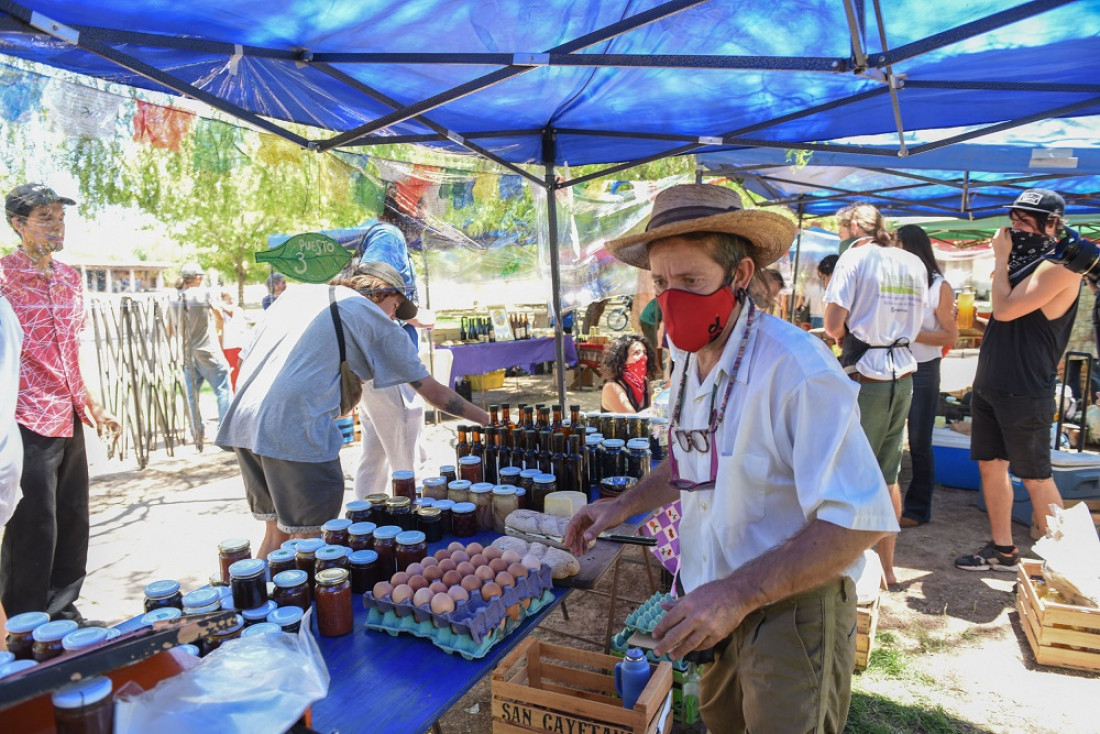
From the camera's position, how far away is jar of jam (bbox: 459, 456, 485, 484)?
9.93ft

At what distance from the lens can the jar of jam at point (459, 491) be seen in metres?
2.79

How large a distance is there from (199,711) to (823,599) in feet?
4.18

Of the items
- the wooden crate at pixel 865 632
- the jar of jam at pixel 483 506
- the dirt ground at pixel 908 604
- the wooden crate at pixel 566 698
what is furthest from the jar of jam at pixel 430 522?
the wooden crate at pixel 865 632

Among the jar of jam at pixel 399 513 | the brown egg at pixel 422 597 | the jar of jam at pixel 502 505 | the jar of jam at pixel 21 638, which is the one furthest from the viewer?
the jar of jam at pixel 502 505

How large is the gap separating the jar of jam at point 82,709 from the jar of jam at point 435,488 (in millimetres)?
2006

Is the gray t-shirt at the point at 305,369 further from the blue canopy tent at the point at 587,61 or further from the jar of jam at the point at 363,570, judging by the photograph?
the blue canopy tent at the point at 587,61

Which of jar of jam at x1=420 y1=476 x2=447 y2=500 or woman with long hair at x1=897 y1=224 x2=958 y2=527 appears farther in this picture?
woman with long hair at x1=897 y1=224 x2=958 y2=527

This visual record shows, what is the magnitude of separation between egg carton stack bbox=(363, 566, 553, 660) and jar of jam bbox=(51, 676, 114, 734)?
3.37ft

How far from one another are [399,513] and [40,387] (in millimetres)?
1981

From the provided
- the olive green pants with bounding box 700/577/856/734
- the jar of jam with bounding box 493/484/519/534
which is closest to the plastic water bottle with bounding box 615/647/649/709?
the olive green pants with bounding box 700/577/856/734

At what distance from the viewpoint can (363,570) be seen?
7.04ft

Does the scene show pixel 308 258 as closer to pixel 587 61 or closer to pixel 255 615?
pixel 587 61

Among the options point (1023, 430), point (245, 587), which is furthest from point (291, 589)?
point (1023, 430)

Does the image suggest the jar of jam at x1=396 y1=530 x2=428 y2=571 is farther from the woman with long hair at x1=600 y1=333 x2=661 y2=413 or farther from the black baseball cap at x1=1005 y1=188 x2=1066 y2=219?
the black baseball cap at x1=1005 y1=188 x2=1066 y2=219
